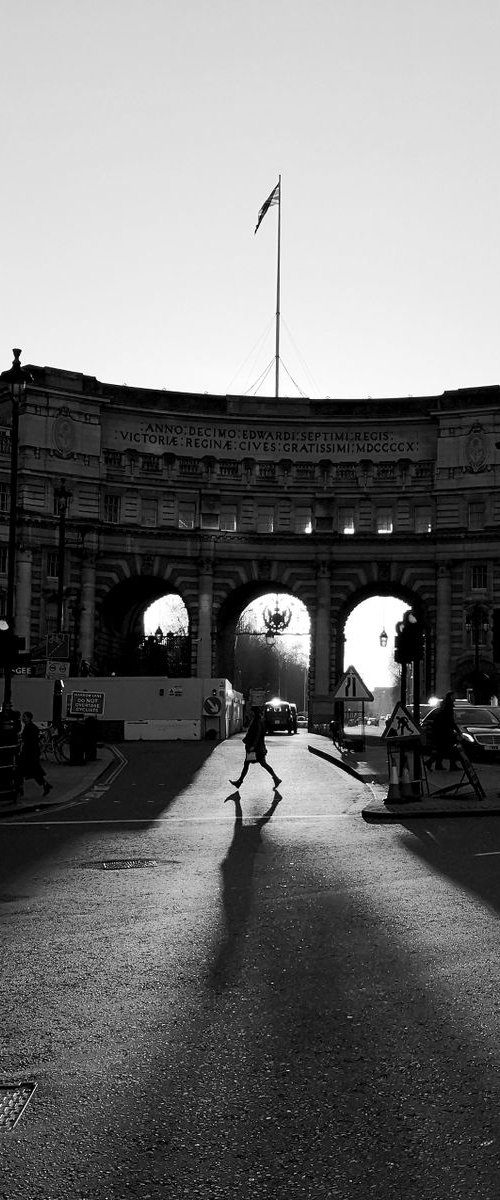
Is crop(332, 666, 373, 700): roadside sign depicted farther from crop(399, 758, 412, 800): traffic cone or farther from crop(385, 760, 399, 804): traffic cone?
crop(385, 760, 399, 804): traffic cone

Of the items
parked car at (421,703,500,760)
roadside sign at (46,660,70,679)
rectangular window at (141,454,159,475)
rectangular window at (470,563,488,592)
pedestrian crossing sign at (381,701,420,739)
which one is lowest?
parked car at (421,703,500,760)

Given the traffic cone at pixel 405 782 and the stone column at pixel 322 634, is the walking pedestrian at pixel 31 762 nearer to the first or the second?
the traffic cone at pixel 405 782

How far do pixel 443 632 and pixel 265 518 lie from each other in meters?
12.9

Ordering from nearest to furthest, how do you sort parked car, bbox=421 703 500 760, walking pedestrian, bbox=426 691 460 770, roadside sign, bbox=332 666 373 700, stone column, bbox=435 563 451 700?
walking pedestrian, bbox=426 691 460 770
parked car, bbox=421 703 500 760
roadside sign, bbox=332 666 373 700
stone column, bbox=435 563 451 700

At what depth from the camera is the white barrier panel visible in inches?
1842

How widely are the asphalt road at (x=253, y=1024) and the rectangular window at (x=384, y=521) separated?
56.5 meters

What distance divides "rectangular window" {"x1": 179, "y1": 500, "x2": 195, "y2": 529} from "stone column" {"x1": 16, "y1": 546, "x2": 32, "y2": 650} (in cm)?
965

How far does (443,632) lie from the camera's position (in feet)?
219

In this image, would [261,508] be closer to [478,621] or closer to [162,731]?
[478,621]

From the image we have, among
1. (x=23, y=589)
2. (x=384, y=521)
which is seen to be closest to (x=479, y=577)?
(x=384, y=521)

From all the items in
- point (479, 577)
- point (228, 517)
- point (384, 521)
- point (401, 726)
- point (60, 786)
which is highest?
point (228, 517)

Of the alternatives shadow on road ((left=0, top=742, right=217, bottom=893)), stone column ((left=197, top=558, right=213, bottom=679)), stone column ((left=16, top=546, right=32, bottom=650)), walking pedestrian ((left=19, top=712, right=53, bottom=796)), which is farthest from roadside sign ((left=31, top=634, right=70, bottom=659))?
stone column ((left=197, top=558, right=213, bottom=679))

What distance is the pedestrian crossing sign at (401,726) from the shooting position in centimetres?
1923

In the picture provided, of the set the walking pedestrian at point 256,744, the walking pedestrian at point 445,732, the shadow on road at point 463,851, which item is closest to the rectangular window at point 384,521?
the walking pedestrian at point 445,732
